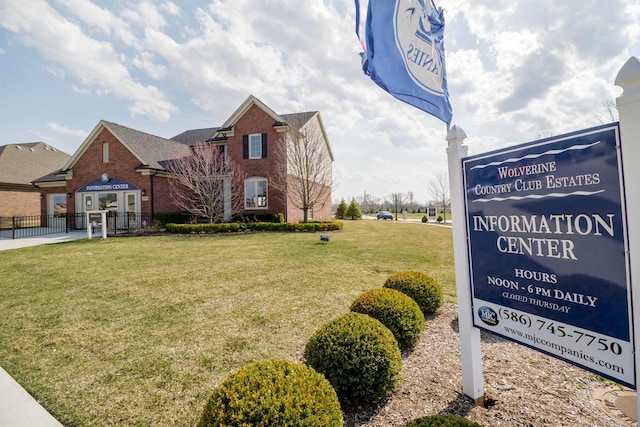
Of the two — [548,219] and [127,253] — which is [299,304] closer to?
[548,219]

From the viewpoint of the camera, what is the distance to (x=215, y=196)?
68.8ft

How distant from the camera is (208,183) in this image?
19.7 m

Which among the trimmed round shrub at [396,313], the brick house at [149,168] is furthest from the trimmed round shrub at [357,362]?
the brick house at [149,168]

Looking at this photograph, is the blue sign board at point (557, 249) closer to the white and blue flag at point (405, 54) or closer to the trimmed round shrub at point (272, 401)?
the trimmed round shrub at point (272, 401)

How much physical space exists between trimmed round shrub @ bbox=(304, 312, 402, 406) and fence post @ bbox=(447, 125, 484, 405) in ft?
2.12

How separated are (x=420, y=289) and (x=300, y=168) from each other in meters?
17.8

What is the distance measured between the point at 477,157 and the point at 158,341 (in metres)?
4.61

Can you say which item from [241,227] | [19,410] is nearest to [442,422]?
[19,410]

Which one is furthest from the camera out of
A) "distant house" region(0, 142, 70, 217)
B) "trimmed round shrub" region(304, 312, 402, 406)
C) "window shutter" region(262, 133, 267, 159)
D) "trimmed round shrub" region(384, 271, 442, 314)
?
"distant house" region(0, 142, 70, 217)

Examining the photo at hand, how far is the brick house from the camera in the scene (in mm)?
21156

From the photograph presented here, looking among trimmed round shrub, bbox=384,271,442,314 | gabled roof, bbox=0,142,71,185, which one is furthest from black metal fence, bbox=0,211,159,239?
trimmed round shrub, bbox=384,271,442,314

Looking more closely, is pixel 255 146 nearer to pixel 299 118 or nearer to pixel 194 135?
pixel 299 118

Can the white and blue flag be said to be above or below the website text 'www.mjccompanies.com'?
above

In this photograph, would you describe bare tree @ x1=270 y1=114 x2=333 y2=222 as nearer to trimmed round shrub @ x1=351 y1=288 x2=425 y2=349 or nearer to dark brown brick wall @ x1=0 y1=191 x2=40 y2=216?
trimmed round shrub @ x1=351 y1=288 x2=425 y2=349
